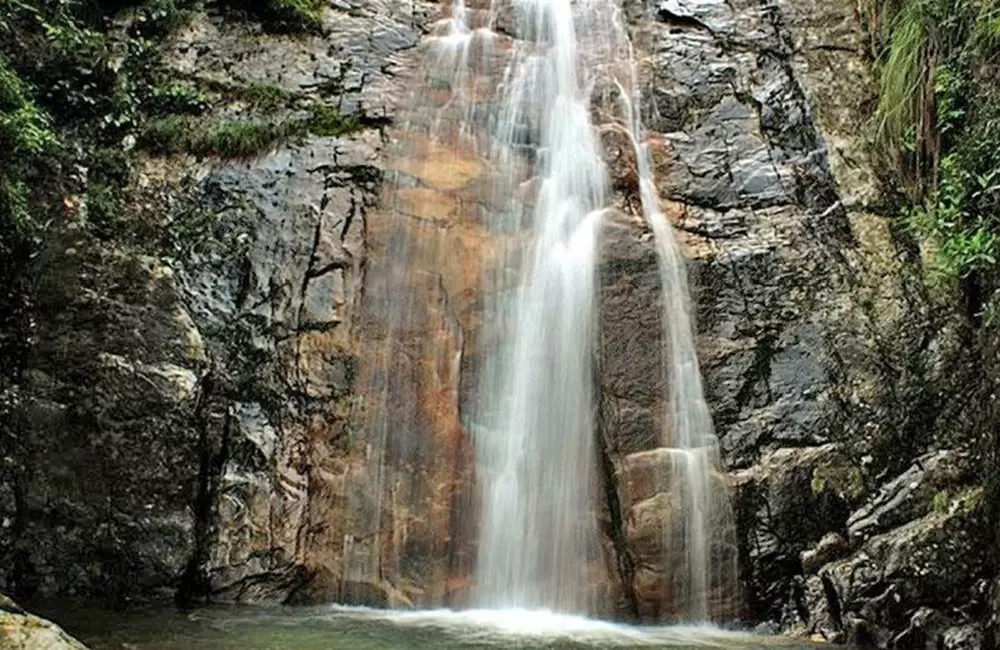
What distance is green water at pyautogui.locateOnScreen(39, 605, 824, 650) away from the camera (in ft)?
18.0

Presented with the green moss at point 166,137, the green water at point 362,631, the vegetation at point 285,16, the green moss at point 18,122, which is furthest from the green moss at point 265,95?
the green water at point 362,631

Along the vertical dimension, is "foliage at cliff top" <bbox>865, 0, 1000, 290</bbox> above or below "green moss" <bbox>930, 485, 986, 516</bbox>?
above

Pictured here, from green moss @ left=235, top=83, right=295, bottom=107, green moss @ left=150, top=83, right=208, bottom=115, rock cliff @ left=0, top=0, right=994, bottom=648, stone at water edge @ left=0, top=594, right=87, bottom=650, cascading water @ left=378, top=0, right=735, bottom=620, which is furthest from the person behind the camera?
green moss @ left=235, top=83, right=295, bottom=107

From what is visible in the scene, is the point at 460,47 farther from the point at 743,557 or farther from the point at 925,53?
the point at 743,557

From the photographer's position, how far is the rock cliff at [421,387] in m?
6.87

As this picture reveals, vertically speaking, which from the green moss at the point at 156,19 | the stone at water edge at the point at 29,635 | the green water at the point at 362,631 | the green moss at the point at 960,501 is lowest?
the green water at the point at 362,631

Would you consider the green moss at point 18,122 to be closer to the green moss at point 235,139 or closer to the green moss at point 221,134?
the green moss at point 221,134

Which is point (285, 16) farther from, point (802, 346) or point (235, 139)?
point (802, 346)

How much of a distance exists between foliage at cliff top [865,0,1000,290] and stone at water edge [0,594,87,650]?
Result: 666 cm

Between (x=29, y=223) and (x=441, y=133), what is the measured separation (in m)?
3.95

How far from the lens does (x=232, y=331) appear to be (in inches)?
305

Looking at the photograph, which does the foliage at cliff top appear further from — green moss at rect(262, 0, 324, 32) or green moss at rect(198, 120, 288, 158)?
green moss at rect(262, 0, 324, 32)

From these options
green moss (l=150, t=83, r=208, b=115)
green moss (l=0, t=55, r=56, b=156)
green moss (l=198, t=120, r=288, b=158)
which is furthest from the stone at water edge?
green moss (l=150, t=83, r=208, b=115)

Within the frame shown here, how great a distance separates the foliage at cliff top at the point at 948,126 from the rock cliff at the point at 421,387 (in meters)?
0.40
